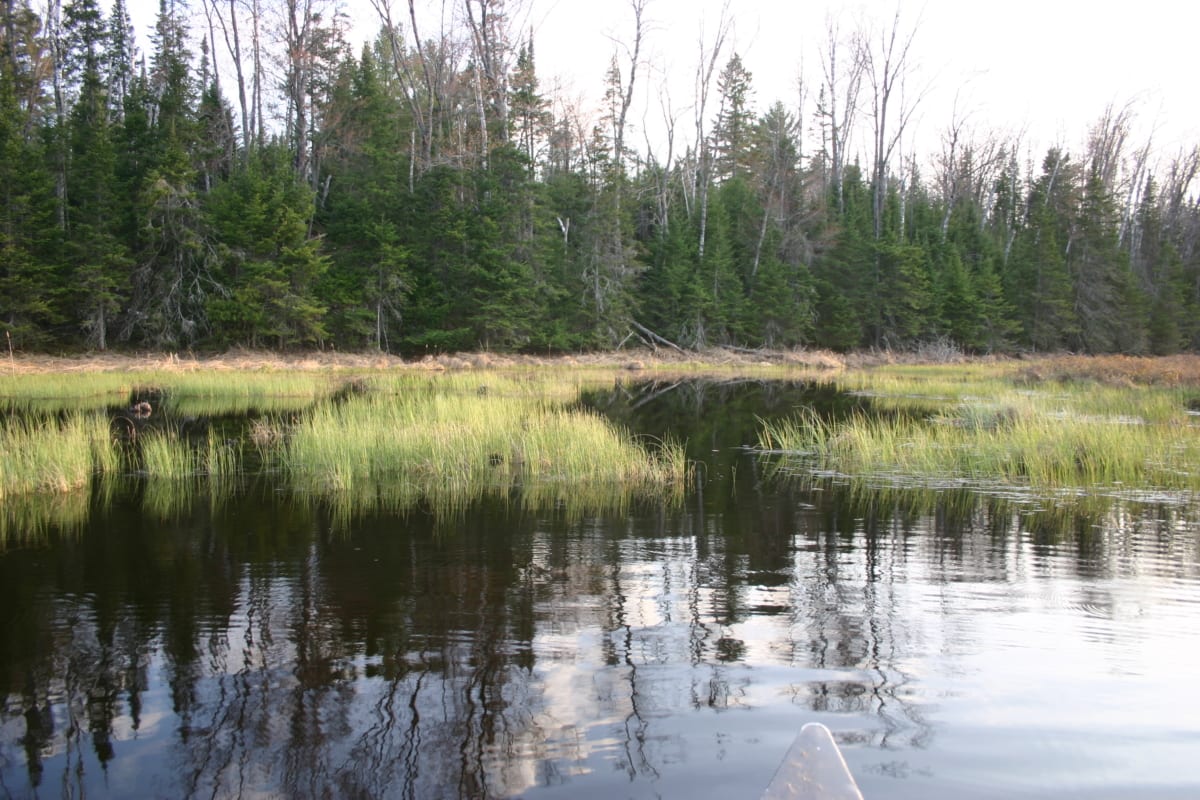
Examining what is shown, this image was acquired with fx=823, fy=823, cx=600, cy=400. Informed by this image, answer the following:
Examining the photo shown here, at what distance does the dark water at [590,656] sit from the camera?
3730 millimetres

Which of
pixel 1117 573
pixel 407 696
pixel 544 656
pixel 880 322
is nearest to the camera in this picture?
pixel 407 696

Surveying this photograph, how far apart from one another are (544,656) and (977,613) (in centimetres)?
311

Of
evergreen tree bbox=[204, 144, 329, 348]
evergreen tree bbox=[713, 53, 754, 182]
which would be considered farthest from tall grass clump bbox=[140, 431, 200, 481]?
evergreen tree bbox=[713, 53, 754, 182]

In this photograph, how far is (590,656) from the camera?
495cm

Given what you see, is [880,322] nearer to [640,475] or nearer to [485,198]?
[485,198]

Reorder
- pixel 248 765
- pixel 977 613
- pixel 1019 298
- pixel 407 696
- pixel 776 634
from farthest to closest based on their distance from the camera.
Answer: pixel 1019 298, pixel 977 613, pixel 776 634, pixel 407 696, pixel 248 765

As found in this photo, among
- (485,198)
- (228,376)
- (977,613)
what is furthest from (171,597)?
(485,198)

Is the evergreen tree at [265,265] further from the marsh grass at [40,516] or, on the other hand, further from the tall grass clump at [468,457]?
the marsh grass at [40,516]

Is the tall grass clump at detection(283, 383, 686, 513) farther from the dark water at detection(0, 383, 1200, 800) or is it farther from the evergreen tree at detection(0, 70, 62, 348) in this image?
the evergreen tree at detection(0, 70, 62, 348)

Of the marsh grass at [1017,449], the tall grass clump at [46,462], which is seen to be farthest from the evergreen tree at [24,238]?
the marsh grass at [1017,449]

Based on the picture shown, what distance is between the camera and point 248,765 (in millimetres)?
3719

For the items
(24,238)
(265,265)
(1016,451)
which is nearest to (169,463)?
(1016,451)

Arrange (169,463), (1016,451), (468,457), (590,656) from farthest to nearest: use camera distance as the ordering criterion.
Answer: (1016,451) < (468,457) < (169,463) < (590,656)

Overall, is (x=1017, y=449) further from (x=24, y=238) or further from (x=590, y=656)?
(x=24, y=238)
